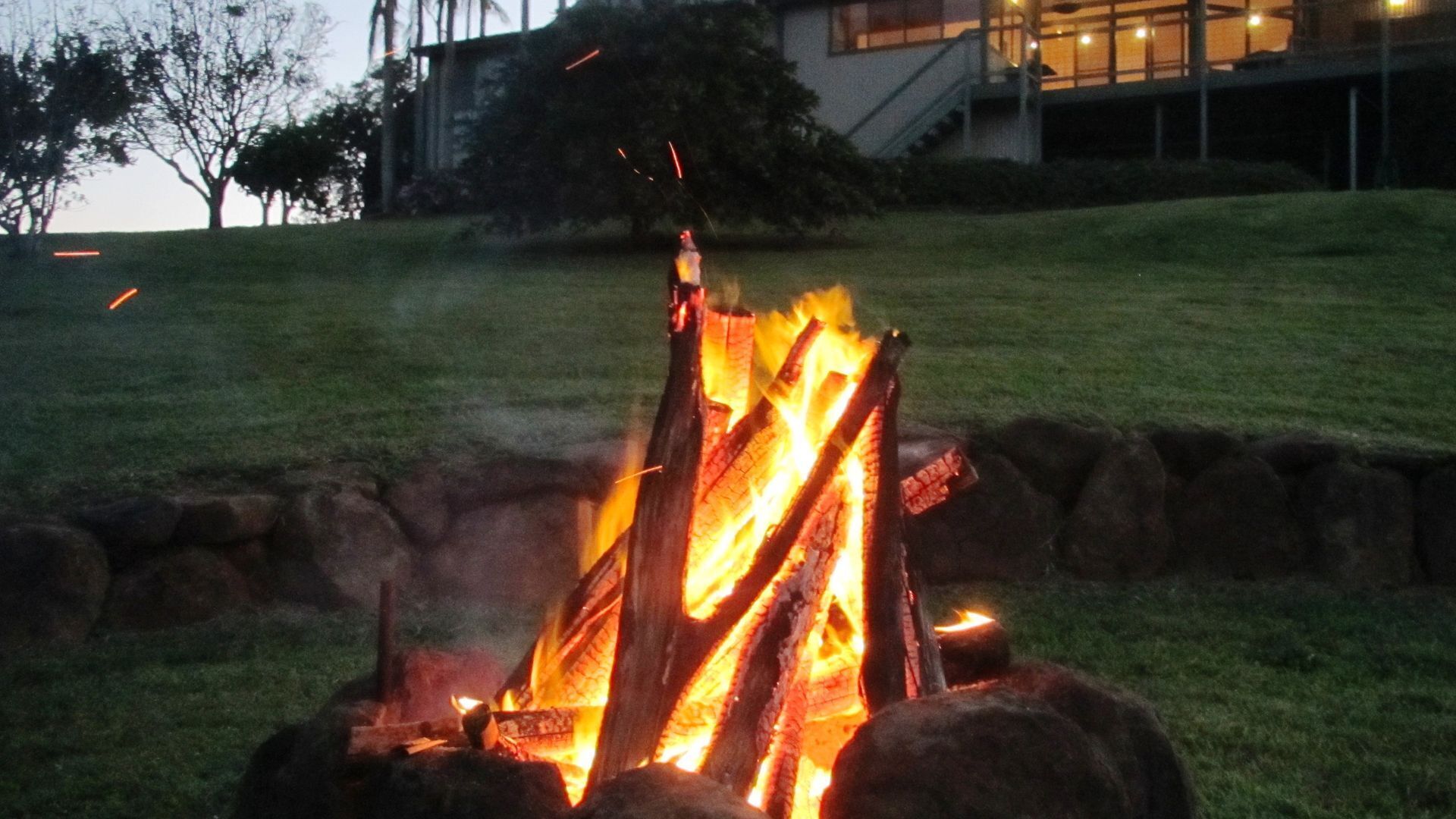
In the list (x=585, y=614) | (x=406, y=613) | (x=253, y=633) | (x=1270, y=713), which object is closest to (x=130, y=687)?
(x=253, y=633)

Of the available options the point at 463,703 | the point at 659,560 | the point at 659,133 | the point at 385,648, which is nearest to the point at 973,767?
the point at 659,560

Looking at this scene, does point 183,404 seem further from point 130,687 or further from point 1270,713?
point 1270,713

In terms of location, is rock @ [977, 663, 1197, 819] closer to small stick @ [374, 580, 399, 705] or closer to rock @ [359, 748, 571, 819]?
rock @ [359, 748, 571, 819]

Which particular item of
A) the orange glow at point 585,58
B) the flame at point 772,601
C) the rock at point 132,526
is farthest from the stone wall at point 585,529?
the orange glow at point 585,58

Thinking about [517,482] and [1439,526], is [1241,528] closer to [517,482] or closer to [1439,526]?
[1439,526]

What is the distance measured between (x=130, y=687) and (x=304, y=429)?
7.91 ft

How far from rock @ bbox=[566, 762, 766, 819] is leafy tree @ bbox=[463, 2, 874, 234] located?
1327 cm

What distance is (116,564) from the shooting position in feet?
21.4

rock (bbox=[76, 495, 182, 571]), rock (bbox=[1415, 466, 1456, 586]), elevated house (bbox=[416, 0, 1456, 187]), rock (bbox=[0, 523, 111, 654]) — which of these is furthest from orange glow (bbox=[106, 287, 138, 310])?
rock (bbox=[1415, 466, 1456, 586])

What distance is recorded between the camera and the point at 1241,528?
7246 millimetres

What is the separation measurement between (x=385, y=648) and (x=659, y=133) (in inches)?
512

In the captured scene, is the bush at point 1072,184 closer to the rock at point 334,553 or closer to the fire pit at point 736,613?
the rock at point 334,553

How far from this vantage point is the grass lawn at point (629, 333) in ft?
26.1

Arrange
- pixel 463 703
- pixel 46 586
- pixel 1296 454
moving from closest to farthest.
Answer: pixel 463 703, pixel 46 586, pixel 1296 454
